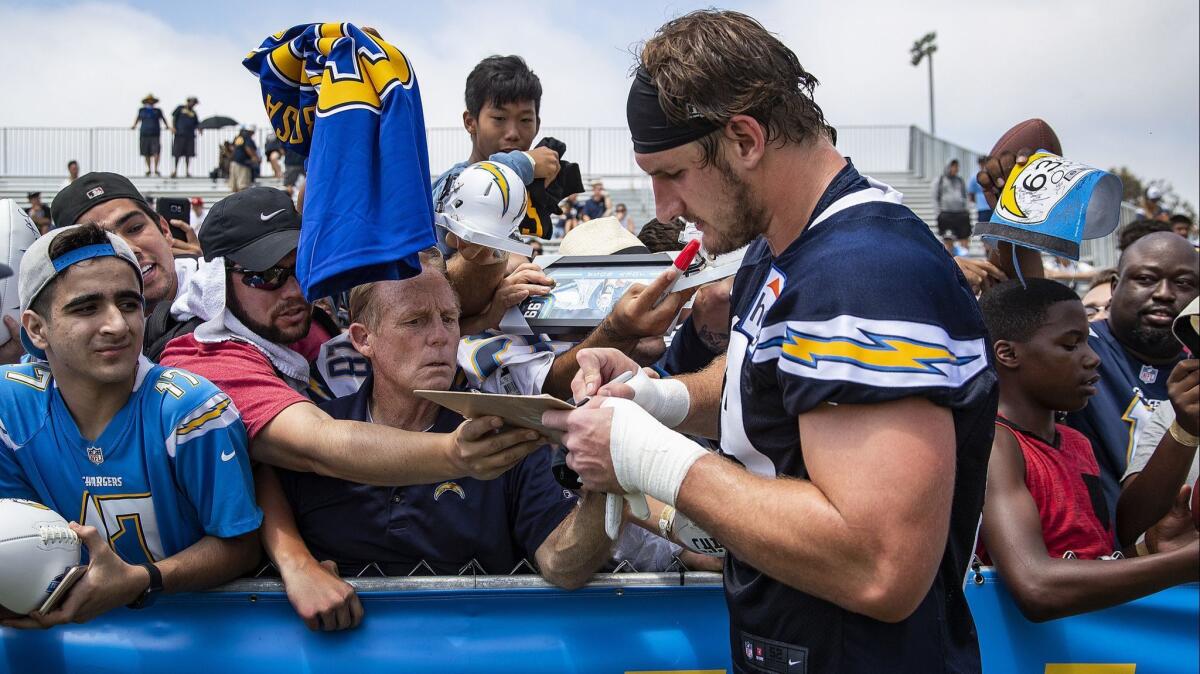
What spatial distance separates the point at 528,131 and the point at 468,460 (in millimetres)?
2433

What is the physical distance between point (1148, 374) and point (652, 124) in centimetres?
328

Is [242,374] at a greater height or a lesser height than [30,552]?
greater

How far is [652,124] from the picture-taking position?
82.2 inches

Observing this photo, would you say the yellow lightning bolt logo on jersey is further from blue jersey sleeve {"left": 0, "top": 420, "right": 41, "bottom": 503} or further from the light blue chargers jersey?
blue jersey sleeve {"left": 0, "top": 420, "right": 41, "bottom": 503}

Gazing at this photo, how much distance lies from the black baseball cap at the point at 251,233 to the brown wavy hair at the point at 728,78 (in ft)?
6.00

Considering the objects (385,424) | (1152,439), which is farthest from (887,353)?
(1152,439)

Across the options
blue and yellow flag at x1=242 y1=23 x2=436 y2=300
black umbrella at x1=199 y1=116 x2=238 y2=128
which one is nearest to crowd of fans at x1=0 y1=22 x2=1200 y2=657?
blue and yellow flag at x1=242 y1=23 x2=436 y2=300

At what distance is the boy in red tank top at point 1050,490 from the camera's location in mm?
2789

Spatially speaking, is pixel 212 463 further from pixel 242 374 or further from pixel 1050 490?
pixel 1050 490

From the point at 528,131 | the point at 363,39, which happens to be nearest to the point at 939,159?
the point at 528,131

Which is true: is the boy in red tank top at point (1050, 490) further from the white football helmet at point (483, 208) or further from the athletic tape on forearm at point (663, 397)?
the white football helmet at point (483, 208)

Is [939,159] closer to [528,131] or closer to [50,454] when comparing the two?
[528,131]

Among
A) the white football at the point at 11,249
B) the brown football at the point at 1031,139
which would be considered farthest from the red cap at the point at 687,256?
the white football at the point at 11,249

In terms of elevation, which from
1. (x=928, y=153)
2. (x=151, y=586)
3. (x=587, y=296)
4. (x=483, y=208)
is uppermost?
(x=928, y=153)
